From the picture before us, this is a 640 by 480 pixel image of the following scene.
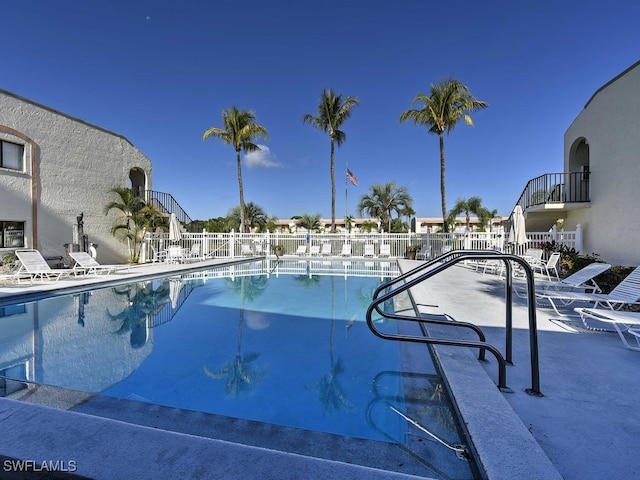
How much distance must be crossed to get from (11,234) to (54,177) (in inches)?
109

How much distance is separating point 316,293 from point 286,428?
6.44 m

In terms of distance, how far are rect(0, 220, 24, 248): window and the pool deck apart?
12.6m

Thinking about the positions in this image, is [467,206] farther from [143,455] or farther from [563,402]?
[143,455]

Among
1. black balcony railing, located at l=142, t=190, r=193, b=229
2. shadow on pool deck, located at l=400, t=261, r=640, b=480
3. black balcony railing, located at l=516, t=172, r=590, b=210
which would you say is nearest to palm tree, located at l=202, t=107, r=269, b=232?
black balcony railing, located at l=142, t=190, r=193, b=229

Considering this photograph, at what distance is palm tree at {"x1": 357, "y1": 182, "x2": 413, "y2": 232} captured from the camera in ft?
97.1

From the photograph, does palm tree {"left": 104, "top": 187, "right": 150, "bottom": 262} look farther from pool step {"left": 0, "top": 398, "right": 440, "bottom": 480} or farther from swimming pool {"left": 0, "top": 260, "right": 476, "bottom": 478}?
pool step {"left": 0, "top": 398, "right": 440, "bottom": 480}

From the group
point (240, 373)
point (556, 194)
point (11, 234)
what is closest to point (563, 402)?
point (240, 373)

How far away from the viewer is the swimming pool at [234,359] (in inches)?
113

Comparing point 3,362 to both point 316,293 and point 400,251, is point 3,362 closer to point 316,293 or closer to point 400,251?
point 316,293

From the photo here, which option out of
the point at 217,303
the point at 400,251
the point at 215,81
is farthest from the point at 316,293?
the point at 215,81

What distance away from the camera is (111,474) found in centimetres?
153

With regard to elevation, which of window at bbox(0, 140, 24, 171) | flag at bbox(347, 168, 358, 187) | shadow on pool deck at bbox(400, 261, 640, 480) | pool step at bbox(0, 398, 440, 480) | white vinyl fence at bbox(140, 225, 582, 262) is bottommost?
shadow on pool deck at bbox(400, 261, 640, 480)

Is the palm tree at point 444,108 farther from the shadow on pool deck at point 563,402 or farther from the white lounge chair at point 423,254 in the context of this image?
the shadow on pool deck at point 563,402

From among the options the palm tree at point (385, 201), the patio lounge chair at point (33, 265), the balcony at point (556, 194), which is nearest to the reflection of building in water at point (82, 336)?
the patio lounge chair at point (33, 265)
